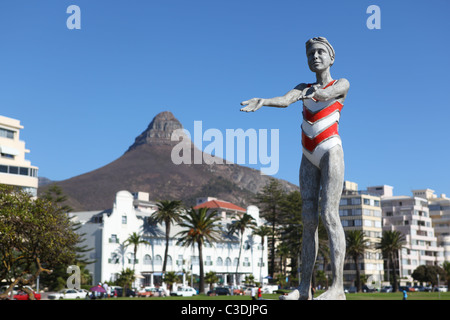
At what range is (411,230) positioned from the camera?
333ft

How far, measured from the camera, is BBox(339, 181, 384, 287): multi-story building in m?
93.1

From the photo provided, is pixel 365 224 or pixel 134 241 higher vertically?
pixel 365 224

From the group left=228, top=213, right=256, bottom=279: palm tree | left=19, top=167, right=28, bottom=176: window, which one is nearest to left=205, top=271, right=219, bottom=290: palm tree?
left=228, top=213, right=256, bottom=279: palm tree

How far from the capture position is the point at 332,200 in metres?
7.32

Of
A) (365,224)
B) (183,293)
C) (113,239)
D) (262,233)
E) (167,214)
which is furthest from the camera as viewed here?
(365,224)

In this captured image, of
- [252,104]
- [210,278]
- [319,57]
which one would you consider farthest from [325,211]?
[210,278]

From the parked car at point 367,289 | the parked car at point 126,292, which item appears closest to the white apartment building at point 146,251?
the parked car at point 126,292

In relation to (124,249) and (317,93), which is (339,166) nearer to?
(317,93)

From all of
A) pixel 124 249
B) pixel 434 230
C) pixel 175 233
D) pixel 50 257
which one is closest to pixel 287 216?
pixel 175 233

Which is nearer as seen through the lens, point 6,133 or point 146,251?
point 6,133

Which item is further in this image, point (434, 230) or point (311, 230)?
point (434, 230)

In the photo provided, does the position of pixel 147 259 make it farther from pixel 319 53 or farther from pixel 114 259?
pixel 319 53

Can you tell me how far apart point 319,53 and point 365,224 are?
90.6m
